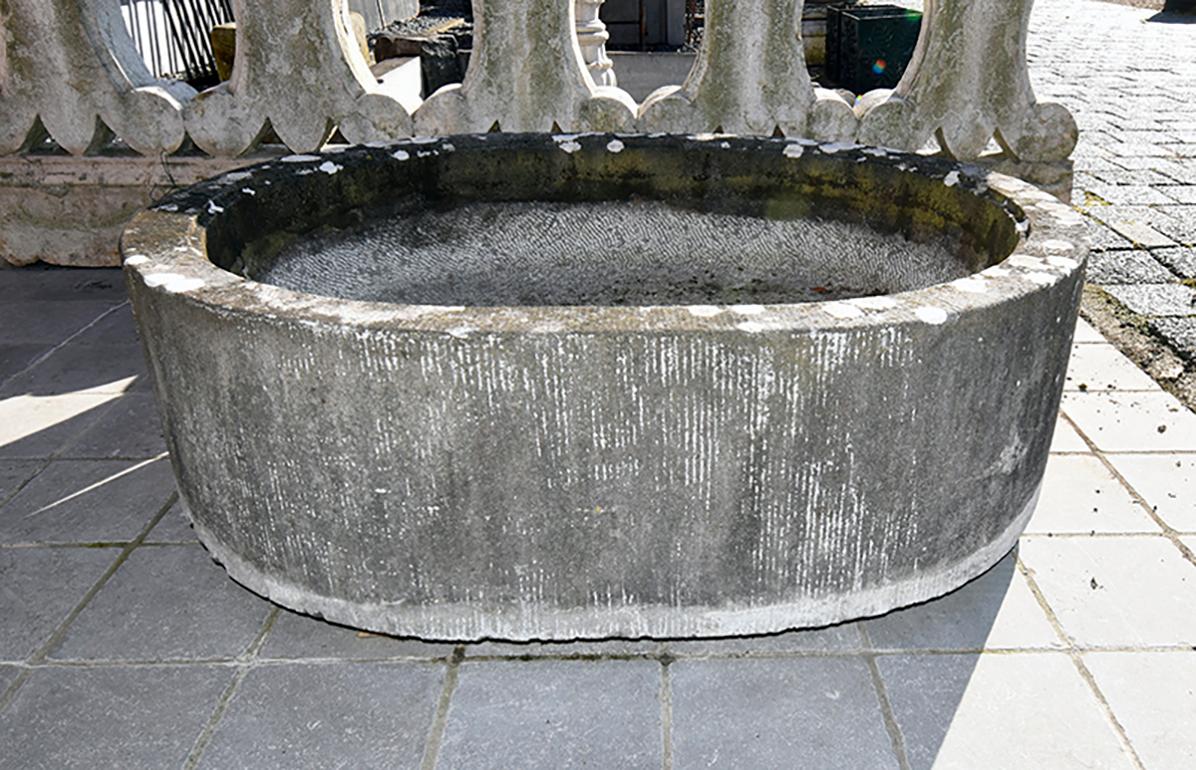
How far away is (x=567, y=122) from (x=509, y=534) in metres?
2.84

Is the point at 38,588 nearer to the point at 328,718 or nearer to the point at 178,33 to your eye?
the point at 328,718

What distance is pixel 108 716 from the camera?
7.81 ft

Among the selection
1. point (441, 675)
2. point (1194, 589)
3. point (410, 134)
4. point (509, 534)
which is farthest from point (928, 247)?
point (410, 134)

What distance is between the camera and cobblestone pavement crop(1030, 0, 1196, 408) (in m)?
4.52

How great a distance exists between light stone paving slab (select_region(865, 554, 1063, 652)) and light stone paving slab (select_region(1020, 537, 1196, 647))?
0.07 m

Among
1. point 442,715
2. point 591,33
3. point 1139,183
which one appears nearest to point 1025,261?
point 442,715

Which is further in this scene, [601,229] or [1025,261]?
[601,229]

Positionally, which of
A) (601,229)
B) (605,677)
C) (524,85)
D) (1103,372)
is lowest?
(1103,372)

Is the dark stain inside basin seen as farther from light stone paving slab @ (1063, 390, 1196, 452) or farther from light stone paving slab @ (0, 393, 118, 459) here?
light stone paving slab @ (0, 393, 118, 459)

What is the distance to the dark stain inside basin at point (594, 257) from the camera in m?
3.77

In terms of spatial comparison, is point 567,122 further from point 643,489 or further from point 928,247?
point 643,489

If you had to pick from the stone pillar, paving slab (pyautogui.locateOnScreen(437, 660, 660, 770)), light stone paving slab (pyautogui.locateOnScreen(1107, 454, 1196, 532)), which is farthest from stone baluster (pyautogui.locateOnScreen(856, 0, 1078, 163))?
paving slab (pyautogui.locateOnScreen(437, 660, 660, 770))

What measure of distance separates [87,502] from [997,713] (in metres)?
2.73

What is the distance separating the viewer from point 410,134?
4.80 meters
